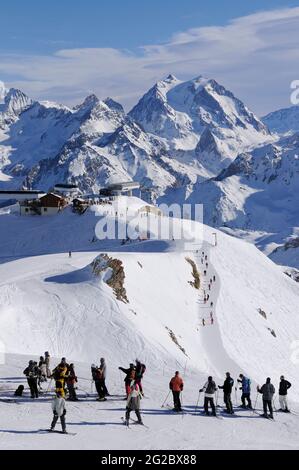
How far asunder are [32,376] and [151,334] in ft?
64.0

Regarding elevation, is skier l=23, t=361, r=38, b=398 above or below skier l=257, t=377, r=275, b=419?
above

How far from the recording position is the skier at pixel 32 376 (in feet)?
89.1

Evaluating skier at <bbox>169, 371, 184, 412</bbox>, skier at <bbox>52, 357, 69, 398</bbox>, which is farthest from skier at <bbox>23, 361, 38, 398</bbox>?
skier at <bbox>169, 371, 184, 412</bbox>

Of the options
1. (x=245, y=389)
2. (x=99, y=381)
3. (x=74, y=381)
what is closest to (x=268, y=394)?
(x=245, y=389)

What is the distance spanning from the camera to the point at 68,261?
64.3 m

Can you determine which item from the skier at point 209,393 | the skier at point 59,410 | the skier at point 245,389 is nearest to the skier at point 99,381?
the skier at point 209,393

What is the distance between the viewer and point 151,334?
151ft

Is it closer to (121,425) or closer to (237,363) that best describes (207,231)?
(237,363)

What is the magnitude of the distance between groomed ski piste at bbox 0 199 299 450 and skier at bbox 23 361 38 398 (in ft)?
1.56

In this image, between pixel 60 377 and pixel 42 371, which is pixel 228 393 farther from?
pixel 42 371

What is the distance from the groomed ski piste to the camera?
2467 cm

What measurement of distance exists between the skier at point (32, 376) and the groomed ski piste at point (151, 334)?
48cm

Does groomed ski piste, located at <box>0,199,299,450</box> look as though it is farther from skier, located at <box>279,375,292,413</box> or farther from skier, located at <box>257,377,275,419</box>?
skier, located at <box>279,375,292,413</box>
